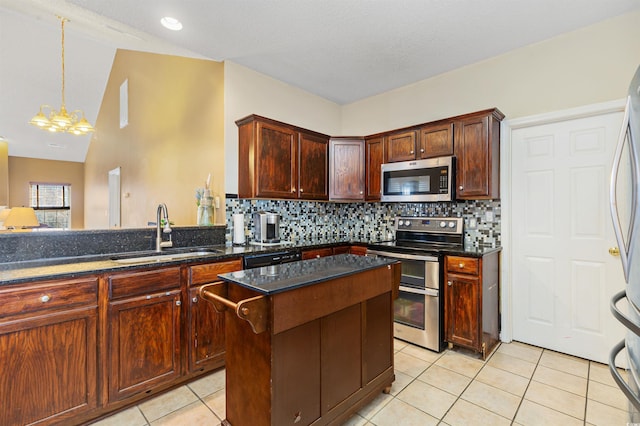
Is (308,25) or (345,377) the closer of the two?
(345,377)

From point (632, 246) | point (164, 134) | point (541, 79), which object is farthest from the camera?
point (164, 134)

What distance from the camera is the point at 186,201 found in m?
4.04

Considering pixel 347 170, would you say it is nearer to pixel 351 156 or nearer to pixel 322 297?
pixel 351 156

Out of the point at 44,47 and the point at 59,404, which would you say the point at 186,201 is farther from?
the point at 44,47

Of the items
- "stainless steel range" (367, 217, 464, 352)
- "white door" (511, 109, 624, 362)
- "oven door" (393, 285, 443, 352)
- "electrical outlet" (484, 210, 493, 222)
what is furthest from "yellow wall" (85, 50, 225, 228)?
"white door" (511, 109, 624, 362)

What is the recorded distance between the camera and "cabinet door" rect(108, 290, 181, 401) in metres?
1.96

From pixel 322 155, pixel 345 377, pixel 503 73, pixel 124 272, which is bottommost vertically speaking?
pixel 345 377

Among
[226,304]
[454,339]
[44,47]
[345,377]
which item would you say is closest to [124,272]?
[226,304]

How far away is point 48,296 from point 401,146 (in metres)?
3.34

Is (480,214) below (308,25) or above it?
below

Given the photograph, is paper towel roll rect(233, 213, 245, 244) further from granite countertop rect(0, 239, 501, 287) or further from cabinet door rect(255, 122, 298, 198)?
granite countertop rect(0, 239, 501, 287)

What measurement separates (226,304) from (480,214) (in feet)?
9.30

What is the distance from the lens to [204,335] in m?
2.38

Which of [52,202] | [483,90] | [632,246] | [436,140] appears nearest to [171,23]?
[436,140]
